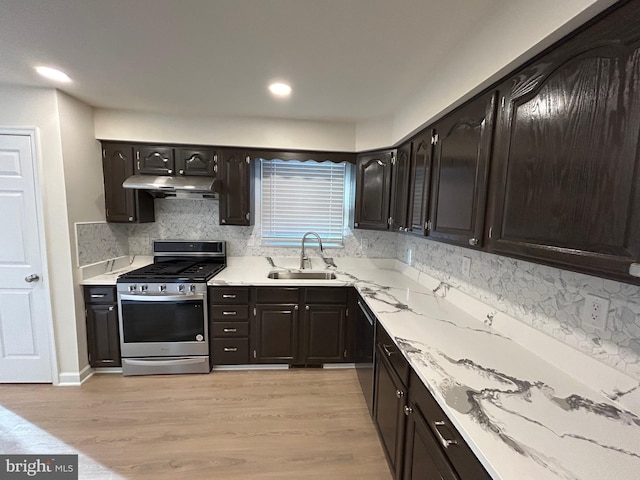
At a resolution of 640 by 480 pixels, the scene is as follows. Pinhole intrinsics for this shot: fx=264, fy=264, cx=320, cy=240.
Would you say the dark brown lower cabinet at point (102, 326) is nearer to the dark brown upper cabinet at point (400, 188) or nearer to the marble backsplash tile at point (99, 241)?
the marble backsplash tile at point (99, 241)

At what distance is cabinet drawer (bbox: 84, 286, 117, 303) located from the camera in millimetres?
2406

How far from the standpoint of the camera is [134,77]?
1904mm

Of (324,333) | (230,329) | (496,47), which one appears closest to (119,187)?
(230,329)

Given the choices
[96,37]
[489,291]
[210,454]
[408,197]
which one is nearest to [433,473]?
[489,291]

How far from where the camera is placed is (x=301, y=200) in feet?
10.3

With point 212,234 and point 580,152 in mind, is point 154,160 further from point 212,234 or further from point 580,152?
point 580,152

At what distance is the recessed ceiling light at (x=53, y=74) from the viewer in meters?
1.82

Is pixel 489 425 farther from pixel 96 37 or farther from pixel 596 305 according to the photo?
pixel 96 37

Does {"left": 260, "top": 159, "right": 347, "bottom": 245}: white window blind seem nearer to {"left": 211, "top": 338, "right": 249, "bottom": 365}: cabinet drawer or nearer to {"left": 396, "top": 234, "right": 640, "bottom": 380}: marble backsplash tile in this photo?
{"left": 211, "top": 338, "right": 249, "bottom": 365}: cabinet drawer

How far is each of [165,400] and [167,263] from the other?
1355mm

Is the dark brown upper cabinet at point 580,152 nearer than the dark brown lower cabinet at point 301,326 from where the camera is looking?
Yes

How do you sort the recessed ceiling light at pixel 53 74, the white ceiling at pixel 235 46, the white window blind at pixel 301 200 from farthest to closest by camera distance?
the white window blind at pixel 301 200 → the recessed ceiling light at pixel 53 74 → the white ceiling at pixel 235 46

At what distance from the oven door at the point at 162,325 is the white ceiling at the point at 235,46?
1783 mm

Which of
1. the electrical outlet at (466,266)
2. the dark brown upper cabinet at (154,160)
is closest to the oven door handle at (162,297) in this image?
the dark brown upper cabinet at (154,160)
